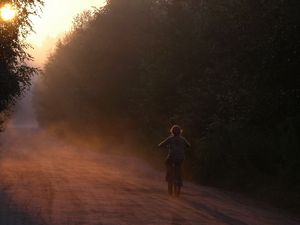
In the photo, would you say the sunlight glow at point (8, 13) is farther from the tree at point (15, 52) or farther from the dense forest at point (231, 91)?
the dense forest at point (231, 91)

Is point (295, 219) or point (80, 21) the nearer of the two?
point (295, 219)

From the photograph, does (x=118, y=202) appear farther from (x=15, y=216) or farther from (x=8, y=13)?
(x=8, y=13)

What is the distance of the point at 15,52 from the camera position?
2755 cm

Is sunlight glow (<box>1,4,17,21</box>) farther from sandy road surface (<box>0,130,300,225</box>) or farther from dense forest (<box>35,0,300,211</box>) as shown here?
dense forest (<box>35,0,300,211</box>)

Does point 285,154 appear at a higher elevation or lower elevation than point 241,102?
lower

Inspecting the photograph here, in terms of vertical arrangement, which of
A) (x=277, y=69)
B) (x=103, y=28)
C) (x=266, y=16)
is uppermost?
(x=103, y=28)

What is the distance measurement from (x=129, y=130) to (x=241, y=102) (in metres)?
25.2

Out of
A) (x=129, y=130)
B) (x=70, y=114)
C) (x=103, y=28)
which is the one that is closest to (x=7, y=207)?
(x=129, y=130)

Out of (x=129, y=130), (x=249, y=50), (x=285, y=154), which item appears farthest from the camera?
(x=129, y=130)

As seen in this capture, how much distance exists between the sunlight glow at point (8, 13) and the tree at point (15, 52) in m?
0.11

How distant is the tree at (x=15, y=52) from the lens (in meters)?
25.5

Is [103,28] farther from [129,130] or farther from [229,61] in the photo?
[229,61]

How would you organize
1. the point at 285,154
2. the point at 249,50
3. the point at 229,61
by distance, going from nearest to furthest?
the point at 285,154 → the point at 249,50 → the point at 229,61

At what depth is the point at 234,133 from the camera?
75.6 feet
